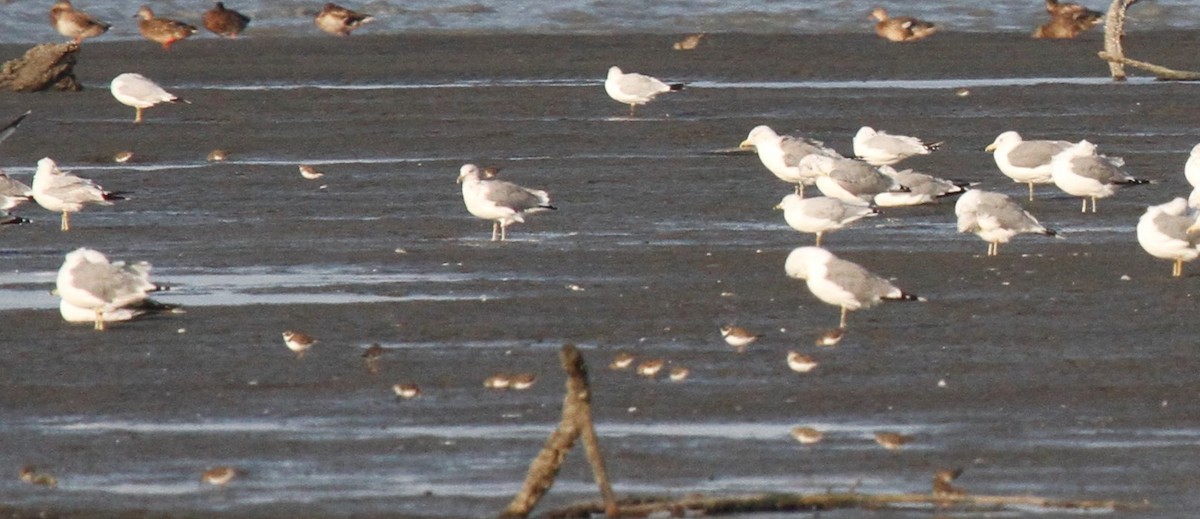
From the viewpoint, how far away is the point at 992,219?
1412 cm

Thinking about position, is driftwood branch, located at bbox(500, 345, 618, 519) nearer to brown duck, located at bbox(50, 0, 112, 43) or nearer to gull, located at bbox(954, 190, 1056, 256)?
gull, located at bbox(954, 190, 1056, 256)

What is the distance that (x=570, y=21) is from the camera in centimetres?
3681

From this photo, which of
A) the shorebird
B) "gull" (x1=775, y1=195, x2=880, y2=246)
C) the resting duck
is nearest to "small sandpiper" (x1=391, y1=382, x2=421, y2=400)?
the shorebird

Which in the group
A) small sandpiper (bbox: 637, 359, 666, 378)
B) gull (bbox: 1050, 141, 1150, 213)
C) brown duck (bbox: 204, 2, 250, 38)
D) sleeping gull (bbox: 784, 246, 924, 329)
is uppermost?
brown duck (bbox: 204, 2, 250, 38)

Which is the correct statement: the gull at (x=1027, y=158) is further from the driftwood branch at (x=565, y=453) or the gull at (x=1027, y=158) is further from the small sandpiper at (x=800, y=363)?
the driftwood branch at (x=565, y=453)

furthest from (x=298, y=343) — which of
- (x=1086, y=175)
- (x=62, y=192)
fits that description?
(x=1086, y=175)

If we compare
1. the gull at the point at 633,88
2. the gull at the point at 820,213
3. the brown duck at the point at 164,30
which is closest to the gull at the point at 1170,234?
the gull at the point at 820,213

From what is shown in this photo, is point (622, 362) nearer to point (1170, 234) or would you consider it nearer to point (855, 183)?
point (1170, 234)

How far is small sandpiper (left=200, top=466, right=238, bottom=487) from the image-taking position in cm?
840

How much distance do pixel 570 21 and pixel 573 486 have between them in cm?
2885

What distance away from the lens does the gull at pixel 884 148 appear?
745 inches

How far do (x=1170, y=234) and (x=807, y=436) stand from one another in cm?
484

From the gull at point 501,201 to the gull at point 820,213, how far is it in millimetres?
2009

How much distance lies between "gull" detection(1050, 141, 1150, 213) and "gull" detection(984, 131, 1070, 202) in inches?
21.7
